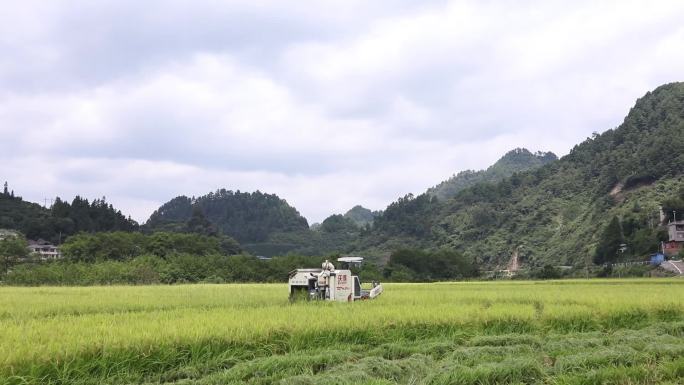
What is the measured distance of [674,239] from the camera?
62.3 m

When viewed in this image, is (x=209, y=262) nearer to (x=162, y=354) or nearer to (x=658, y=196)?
(x=162, y=354)

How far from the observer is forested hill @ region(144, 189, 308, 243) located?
172250mm

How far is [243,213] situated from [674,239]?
139 m

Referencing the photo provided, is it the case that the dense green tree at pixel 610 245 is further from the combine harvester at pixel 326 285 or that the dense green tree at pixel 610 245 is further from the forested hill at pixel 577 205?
the combine harvester at pixel 326 285

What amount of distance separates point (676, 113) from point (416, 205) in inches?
2329

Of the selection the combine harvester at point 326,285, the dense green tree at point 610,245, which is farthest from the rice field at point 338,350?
the dense green tree at point 610,245

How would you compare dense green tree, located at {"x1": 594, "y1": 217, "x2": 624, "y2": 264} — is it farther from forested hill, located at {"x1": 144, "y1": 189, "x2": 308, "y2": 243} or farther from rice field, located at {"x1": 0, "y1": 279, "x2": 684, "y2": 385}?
forested hill, located at {"x1": 144, "y1": 189, "x2": 308, "y2": 243}

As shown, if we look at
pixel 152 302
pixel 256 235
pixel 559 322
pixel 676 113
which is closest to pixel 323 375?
pixel 559 322

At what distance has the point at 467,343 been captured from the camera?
32.4 ft

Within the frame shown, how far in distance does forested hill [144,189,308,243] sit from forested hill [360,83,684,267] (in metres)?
51.0

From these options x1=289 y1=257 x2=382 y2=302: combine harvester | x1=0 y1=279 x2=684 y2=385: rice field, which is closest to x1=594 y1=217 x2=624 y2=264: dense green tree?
x1=289 y1=257 x2=382 y2=302: combine harvester

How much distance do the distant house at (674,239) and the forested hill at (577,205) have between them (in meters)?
1.63

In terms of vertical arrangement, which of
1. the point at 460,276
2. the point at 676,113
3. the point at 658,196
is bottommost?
the point at 460,276

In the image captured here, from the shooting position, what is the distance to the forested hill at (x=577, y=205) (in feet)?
243
